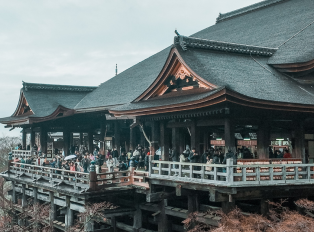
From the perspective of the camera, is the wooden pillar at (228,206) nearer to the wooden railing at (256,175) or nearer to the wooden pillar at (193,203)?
the wooden railing at (256,175)

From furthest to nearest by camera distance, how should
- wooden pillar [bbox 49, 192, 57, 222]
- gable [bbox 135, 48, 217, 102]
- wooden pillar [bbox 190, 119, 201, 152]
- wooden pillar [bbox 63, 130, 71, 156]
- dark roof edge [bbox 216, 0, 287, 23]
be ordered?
dark roof edge [bbox 216, 0, 287, 23] → wooden pillar [bbox 63, 130, 71, 156] → wooden pillar [bbox 49, 192, 57, 222] → wooden pillar [bbox 190, 119, 201, 152] → gable [bbox 135, 48, 217, 102]

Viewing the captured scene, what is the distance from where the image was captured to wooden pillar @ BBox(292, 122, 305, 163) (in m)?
17.0

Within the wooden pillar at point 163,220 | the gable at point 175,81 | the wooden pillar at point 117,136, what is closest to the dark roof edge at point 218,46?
the gable at point 175,81

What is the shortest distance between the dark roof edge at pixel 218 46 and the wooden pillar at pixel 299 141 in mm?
5225

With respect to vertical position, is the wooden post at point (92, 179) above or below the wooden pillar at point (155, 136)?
below

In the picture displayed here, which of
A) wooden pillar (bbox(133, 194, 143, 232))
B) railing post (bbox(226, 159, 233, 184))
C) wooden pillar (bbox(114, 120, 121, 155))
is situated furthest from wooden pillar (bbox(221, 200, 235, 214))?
wooden pillar (bbox(114, 120, 121, 155))

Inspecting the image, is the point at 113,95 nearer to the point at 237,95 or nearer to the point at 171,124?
the point at 171,124

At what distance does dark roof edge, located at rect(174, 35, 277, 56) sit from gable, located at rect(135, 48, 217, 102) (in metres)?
0.81

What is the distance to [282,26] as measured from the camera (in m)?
25.3

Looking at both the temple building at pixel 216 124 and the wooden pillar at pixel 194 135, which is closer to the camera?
the temple building at pixel 216 124

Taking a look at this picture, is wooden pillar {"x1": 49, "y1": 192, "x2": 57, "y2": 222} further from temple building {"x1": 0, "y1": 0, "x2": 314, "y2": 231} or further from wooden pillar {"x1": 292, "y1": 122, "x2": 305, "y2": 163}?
wooden pillar {"x1": 292, "y1": 122, "x2": 305, "y2": 163}

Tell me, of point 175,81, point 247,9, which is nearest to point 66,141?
point 175,81

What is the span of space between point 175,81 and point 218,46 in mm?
3003

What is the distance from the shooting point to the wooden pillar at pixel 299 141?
17.0 metres
